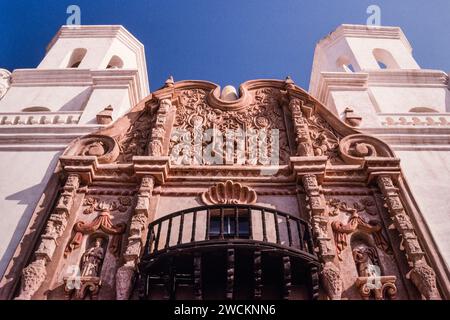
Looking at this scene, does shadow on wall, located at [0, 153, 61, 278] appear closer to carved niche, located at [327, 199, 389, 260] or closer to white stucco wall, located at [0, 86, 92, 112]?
white stucco wall, located at [0, 86, 92, 112]

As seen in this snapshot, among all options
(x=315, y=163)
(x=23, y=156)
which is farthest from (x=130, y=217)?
(x=315, y=163)

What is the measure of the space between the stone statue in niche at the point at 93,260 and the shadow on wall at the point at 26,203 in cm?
136

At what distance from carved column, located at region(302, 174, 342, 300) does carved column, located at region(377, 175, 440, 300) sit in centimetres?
137

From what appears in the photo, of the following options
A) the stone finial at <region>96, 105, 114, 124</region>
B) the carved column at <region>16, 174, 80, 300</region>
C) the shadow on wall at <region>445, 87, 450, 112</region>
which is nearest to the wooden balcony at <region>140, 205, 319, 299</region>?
the carved column at <region>16, 174, 80, 300</region>

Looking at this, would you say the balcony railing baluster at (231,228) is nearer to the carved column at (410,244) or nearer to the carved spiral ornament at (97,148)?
the carved column at (410,244)

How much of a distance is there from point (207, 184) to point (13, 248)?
4.25m

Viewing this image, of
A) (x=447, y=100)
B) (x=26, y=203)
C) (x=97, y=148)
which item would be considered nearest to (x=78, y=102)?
(x=97, y=148)

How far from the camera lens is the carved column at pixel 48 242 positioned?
682cm

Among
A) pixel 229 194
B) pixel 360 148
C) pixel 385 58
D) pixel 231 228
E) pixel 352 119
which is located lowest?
pixel 231 228

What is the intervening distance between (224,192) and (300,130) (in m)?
2.81

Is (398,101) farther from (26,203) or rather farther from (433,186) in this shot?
(26,203)

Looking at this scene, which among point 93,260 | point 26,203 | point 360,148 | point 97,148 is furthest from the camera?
point 97,148

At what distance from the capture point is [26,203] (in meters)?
8.66
